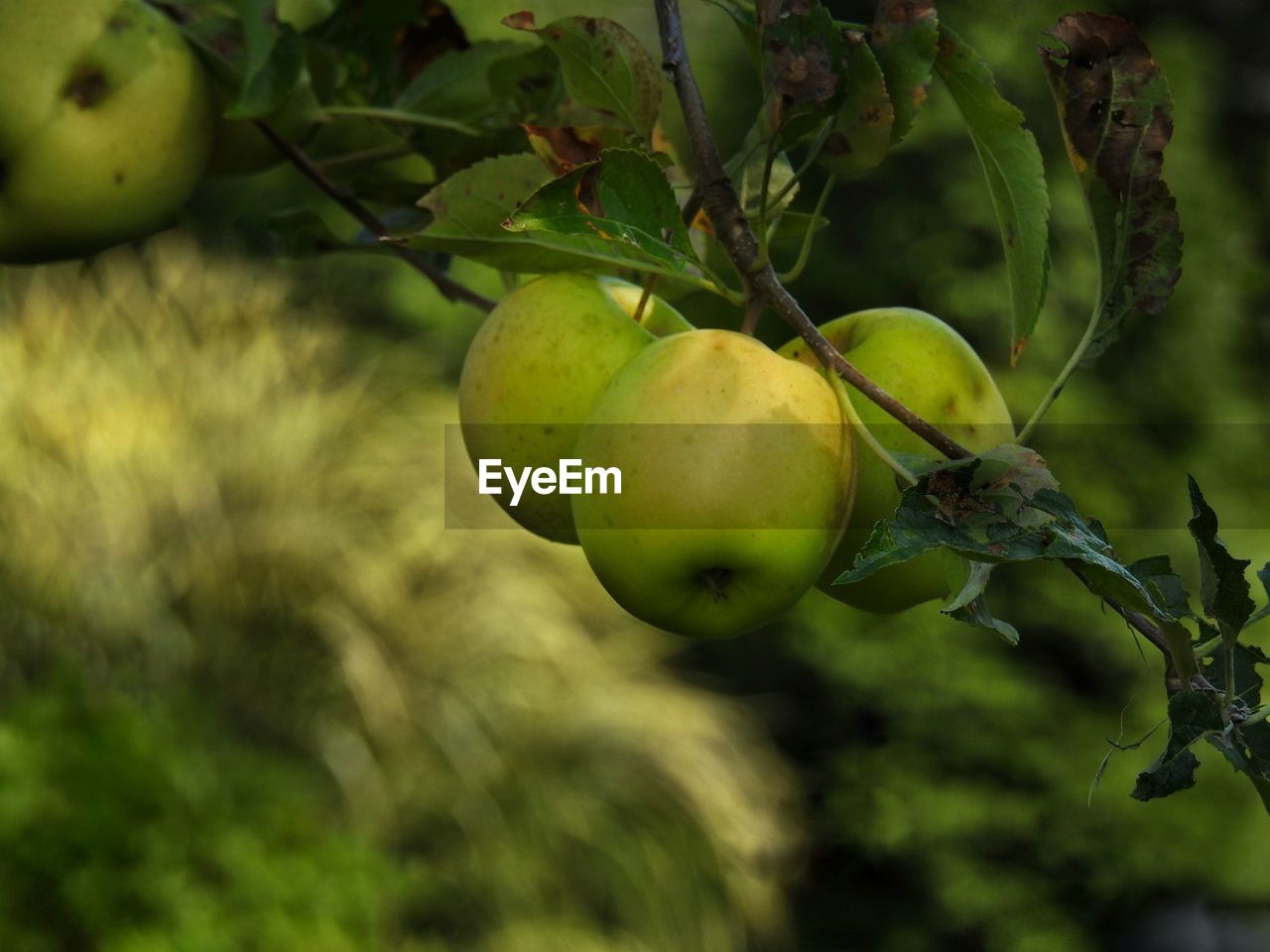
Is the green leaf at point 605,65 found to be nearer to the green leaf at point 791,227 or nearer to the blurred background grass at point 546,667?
the green leaf at point 791,227

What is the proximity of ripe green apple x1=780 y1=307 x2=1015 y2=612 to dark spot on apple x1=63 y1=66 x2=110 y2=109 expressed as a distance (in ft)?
0.99

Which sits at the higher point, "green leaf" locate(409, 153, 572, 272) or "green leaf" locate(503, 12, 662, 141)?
"green leaf" locate(503, 12, 662, 141)

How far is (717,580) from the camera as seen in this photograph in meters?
0.46

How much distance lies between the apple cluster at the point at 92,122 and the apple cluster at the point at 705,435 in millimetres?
182

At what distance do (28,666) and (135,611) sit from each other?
7.4 inches

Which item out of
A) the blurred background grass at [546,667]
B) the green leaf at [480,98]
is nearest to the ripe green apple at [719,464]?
the green leaf at [480,98]

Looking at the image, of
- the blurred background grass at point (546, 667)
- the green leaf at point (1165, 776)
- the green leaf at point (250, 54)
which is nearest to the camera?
the green leaf at point (1165, 776)

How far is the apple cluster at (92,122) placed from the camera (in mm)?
576

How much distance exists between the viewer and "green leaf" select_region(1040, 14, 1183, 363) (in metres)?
0.42

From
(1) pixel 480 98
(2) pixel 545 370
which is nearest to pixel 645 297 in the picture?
(2) pixel 545 370

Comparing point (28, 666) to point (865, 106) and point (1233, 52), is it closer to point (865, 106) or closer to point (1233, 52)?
point (865, 106)

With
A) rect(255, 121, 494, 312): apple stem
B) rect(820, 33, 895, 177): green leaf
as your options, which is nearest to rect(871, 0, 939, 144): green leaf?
rect(820, 33, 895, 177): green leaf

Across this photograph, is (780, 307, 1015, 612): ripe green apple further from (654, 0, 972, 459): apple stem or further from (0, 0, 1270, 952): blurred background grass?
(0, 0, 1270, 952): blurred background grass

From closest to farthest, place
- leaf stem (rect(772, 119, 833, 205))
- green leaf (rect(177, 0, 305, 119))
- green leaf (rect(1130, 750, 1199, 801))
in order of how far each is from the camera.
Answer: green leaf (rect(1130, 750, 1199, 801))
leaf stem (rect(772, 119, 833, 205))
green leaf (rect(177, 0, 305, 119))
